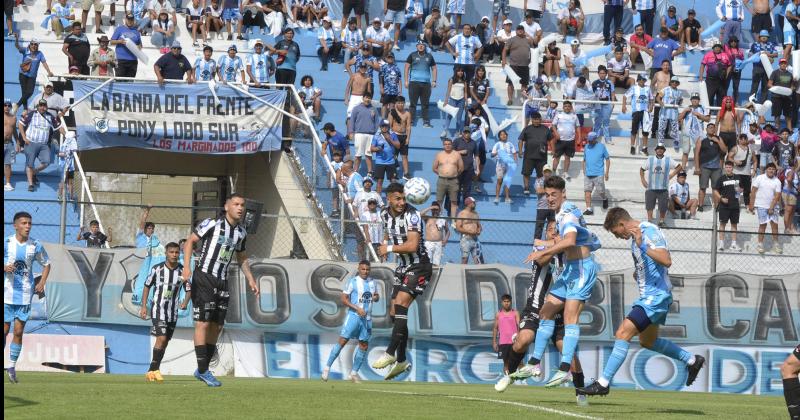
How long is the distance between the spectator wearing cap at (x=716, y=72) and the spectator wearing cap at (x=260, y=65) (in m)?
10.0

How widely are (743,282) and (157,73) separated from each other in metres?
13.0

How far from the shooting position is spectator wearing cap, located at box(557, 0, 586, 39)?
35.1 metres

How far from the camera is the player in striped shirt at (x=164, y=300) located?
17219 mm

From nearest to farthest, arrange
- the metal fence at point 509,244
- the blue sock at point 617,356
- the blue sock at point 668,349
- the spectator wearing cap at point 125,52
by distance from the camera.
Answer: the blue sock at point 617,356 → the blue sock at point 668,349 → the metal fence at point 509,244 → the spectator wearing cap at point 125,52

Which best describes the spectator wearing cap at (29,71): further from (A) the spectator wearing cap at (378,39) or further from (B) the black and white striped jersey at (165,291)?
(B) the black and white striped jersey at (165,291)

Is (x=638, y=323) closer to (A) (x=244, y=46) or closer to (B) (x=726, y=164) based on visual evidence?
(B) (x=726, y=164)

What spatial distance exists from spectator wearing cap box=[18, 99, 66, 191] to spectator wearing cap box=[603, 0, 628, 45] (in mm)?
15008

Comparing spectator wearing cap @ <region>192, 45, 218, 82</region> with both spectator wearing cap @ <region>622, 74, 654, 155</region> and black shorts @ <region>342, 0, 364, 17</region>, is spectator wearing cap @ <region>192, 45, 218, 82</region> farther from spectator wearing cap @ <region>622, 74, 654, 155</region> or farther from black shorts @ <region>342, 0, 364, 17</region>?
spectator wearing cap @ <region>622, 74, 654, 155</region>

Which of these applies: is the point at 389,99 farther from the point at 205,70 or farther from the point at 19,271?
the point at 19,271

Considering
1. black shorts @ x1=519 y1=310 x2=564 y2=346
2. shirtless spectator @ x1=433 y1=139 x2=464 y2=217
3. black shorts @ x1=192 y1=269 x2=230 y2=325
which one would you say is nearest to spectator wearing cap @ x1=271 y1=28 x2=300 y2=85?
shirtless spectator @ x1=433 y1=139 x2=464 y2=217

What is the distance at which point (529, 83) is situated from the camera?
32.0m

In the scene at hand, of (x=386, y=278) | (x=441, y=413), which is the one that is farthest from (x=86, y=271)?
(x=441, y=413)

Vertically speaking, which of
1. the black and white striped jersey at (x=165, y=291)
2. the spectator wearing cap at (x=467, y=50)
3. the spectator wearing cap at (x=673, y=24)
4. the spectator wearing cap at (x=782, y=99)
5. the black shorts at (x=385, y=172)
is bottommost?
the black and white striped jersey at (x=165, y=291)

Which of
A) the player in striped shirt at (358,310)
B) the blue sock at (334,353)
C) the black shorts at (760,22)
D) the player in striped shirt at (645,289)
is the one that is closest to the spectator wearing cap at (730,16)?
the black shorts at (760,22)
